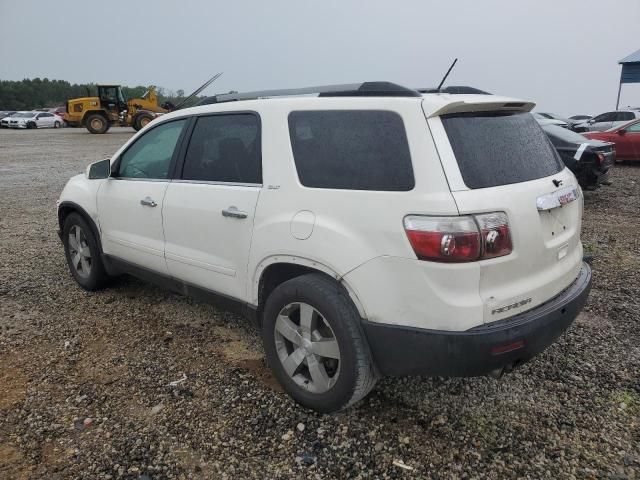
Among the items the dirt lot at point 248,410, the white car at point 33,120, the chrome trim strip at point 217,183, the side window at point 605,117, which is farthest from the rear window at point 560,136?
the white car at point 33,120

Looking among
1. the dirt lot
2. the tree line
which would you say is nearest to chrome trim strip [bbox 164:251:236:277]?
the dirt lot

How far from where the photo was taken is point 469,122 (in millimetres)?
2396

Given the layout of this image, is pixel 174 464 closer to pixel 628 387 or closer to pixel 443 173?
pixel 443 173

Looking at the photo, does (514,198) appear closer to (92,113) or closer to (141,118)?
(141,118)

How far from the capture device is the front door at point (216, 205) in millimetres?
2893

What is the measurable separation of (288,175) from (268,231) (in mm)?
331

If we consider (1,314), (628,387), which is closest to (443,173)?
(628,387)

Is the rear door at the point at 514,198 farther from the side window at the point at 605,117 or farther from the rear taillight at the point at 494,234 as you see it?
the side window at the point at 605,117

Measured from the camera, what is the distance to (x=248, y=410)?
2.77 metres

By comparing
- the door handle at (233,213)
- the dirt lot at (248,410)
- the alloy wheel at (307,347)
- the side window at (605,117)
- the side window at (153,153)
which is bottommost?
the dirt lot at (248,410)

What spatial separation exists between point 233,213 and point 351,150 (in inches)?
33.7

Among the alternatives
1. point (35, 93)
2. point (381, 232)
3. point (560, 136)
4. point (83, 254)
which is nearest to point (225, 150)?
point (381, 232)

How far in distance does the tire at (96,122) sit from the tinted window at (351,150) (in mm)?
28783

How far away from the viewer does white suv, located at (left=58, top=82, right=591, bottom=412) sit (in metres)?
2.17
